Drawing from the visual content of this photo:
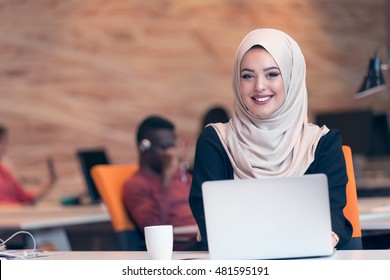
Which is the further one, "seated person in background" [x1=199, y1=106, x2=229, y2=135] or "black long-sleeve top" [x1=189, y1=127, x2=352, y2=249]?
"seated person in background" [x1=199, y1=106, x2=229, y2=135]

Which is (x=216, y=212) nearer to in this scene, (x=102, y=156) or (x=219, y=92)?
(x=102, y=156)

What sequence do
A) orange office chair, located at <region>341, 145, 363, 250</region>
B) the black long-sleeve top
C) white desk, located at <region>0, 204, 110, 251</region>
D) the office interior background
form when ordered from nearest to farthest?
the black long-sleeve top < orange office chair, located at <region>341, 145, 363, 250</region> < white desk, located at <region>0, 204, 110, 251</region> < the office interior background

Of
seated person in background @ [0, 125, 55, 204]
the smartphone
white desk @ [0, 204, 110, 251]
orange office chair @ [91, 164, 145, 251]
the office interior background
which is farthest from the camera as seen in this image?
the office interior background

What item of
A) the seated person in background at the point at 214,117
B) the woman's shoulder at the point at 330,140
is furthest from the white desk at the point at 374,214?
the seated person in background at the point at 214,117

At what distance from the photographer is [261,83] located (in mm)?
3082

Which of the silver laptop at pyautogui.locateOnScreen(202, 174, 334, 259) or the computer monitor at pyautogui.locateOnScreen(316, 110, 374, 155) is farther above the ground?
the silver laptop at pyautogui.locateOnScreen(202, 174, 334, 259)

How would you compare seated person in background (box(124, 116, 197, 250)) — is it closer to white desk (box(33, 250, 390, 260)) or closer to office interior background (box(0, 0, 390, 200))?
white desk (box(33, 250, 390, 260))

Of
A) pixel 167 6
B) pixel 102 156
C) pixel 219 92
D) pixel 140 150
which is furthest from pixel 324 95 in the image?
pixel 140 150

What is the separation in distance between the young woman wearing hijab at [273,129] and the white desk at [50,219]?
1.94 meters

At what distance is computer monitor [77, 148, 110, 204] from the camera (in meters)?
6.26

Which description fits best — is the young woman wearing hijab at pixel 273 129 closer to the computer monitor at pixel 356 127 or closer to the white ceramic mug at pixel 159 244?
the white ceramic mug at pixel 159 244

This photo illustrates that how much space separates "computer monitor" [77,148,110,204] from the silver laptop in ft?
12.6

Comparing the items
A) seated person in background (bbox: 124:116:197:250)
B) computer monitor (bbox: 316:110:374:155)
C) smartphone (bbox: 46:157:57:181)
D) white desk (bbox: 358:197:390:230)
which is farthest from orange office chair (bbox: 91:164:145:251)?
computer monitor (bbox: 316:110:374:155)
